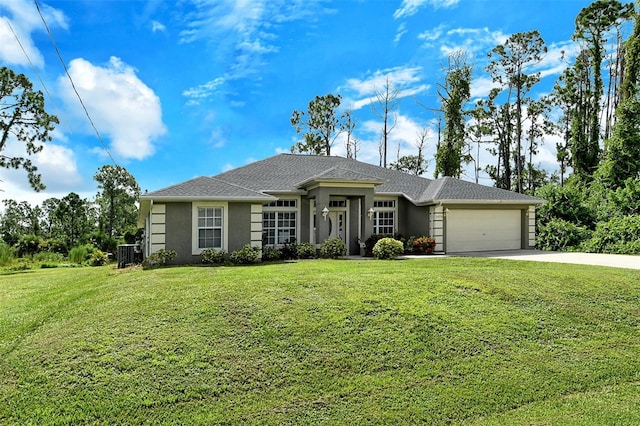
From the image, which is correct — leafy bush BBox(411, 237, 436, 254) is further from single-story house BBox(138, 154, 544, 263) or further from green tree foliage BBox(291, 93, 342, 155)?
green tree foliage BBox(291, 93, 342, 155)

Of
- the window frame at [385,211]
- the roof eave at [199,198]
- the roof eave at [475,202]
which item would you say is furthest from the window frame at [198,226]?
the roof eave at [475,202]

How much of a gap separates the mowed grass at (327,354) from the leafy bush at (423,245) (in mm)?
9894

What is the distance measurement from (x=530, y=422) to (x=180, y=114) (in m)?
17.3

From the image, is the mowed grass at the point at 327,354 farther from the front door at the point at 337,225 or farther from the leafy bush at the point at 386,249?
the front door at the point at 337,225

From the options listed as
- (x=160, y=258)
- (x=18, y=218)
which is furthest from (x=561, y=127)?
(x=18, y=218)

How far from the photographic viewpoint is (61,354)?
5.45 meters

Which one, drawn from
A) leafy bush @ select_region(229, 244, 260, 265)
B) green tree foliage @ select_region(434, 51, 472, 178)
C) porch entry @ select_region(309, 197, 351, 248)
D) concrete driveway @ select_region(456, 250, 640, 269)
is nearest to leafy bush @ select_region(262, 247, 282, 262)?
leafy bush @ select_region(229, 244, 260, 265)

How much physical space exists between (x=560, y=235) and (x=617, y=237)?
2.64 metres

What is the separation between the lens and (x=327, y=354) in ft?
18.3

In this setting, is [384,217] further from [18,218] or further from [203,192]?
[18,218]

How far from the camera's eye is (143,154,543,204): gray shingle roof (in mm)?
15159

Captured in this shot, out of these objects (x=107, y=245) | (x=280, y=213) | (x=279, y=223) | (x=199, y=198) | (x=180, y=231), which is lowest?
(x=107, y=245)

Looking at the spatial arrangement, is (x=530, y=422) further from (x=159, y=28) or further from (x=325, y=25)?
(x=159, y=28)

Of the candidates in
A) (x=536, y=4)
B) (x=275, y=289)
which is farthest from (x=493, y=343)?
(x=536, y=4)
